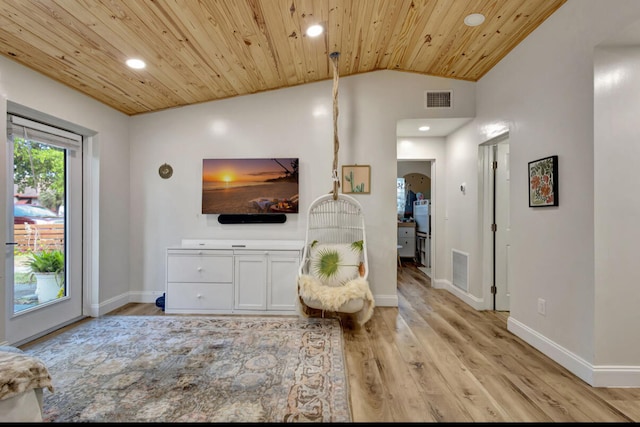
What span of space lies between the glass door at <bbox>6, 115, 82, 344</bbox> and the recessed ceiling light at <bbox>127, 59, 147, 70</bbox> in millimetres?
1049

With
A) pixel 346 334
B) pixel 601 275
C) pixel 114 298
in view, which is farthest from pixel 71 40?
pixel 601 275

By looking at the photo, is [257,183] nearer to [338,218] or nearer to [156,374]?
[338,218]

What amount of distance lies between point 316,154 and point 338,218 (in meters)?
0.87

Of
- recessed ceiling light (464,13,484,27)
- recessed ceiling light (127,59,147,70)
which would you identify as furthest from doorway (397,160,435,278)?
recessed ceiling light (127,59,147,70)

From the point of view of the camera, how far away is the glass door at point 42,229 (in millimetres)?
2496

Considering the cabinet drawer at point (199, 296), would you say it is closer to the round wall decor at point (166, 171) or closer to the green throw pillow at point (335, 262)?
the green throw pillow at point (335, 262)

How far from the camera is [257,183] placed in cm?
361

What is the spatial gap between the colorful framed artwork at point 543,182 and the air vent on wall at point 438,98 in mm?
1408

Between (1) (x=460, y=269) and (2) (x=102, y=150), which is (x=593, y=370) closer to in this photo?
(1) (x=460, y=269)

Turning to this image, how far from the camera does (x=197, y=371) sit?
6.77ft

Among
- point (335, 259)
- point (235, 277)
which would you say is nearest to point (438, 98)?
point (335, 259)

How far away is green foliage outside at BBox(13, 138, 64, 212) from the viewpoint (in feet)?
8.39

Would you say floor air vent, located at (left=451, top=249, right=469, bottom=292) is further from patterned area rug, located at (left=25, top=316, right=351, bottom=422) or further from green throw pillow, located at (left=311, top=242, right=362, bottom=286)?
patterned area rug, located at (left=25, top=316, right=351, bottom=422)

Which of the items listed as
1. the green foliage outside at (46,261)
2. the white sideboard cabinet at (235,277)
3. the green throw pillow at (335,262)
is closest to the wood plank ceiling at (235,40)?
the green foliage outside at (46,261)
